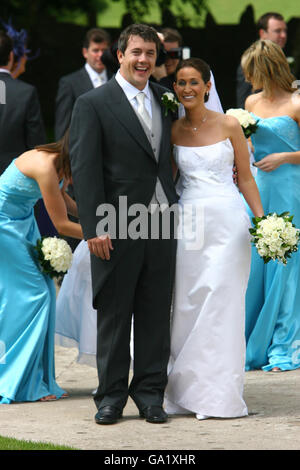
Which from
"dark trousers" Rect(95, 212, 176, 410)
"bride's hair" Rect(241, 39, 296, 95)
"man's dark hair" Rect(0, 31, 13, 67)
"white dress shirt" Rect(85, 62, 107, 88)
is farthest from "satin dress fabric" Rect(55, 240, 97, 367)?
"white dress shirt" Rect(85, 62, 107, 88)

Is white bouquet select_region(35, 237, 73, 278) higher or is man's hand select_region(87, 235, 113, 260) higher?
man's hand select_region(87, 235, 113, 260)

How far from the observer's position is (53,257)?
19.1ft

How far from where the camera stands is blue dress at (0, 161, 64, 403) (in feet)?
19.1

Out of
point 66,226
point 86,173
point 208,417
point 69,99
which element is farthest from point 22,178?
point 69,99

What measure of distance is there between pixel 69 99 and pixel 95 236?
4.44 metres

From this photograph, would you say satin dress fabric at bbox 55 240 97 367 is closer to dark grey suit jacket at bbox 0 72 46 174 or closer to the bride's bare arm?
the bride's bare arm

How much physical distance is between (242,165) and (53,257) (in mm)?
1236

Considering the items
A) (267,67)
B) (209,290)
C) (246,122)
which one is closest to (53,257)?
(209,290)

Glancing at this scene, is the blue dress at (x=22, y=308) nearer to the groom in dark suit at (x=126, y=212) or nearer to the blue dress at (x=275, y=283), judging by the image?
the groom in dark suit at (x=126, y=212)

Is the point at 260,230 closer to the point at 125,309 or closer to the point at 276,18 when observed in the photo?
the point at 125,309

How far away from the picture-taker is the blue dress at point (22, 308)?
19.1 ft

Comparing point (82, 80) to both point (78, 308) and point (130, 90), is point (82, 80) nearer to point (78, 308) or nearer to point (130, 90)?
point (78, 308)

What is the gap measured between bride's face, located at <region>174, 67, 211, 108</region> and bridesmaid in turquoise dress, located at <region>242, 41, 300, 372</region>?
130cm

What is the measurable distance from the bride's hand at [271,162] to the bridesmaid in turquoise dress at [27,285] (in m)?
1.49
